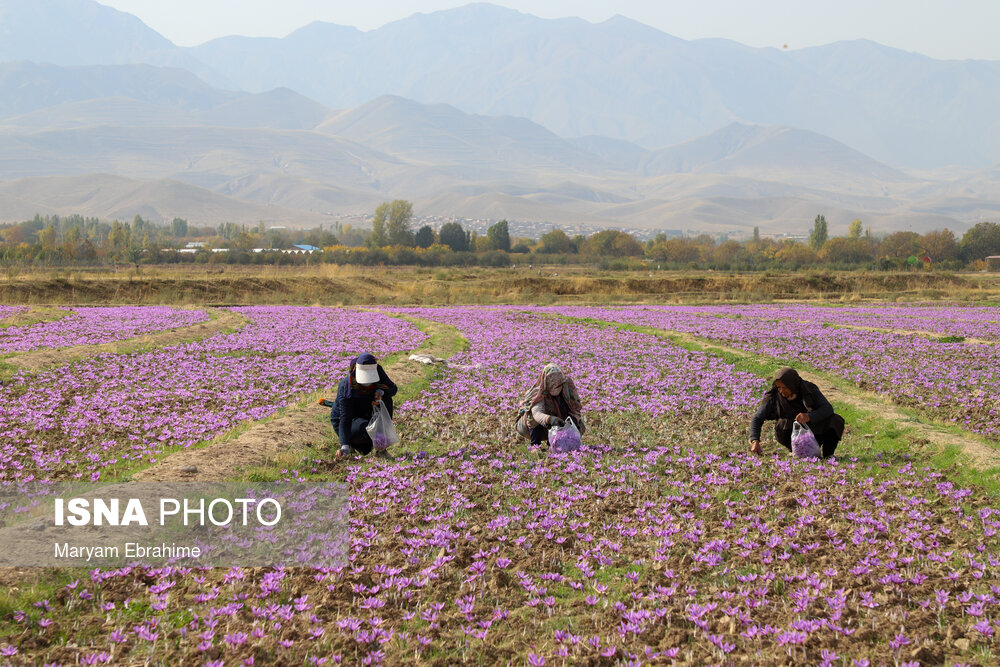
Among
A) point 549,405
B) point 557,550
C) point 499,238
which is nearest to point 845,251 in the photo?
point 499,238

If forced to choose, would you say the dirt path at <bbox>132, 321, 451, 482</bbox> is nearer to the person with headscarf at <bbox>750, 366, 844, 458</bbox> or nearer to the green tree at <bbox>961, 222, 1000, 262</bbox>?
the person with headscarf at <bbox>750, 366, 844, 458</bbox>

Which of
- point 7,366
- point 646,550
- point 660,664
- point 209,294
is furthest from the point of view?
point 209,294

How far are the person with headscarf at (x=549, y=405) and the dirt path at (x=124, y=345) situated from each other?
14.0 m

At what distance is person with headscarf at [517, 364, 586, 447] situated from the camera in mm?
13500

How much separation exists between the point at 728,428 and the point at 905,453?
3.23 m

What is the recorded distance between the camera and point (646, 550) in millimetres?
9211

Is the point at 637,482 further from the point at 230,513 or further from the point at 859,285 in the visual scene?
the point at 859,285

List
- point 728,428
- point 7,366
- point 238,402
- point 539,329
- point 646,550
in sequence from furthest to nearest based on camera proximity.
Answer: point 539,329 < point 7,366 < point 238,402 < point 728,428 < point 646,550

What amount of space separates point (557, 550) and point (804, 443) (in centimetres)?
549

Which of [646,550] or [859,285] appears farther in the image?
[859,285]

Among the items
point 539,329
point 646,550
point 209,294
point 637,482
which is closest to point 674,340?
point 539,329

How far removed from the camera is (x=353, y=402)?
1329cm

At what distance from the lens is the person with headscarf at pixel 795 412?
12852mm

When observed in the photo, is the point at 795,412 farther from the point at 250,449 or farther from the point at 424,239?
the point at 424,239
